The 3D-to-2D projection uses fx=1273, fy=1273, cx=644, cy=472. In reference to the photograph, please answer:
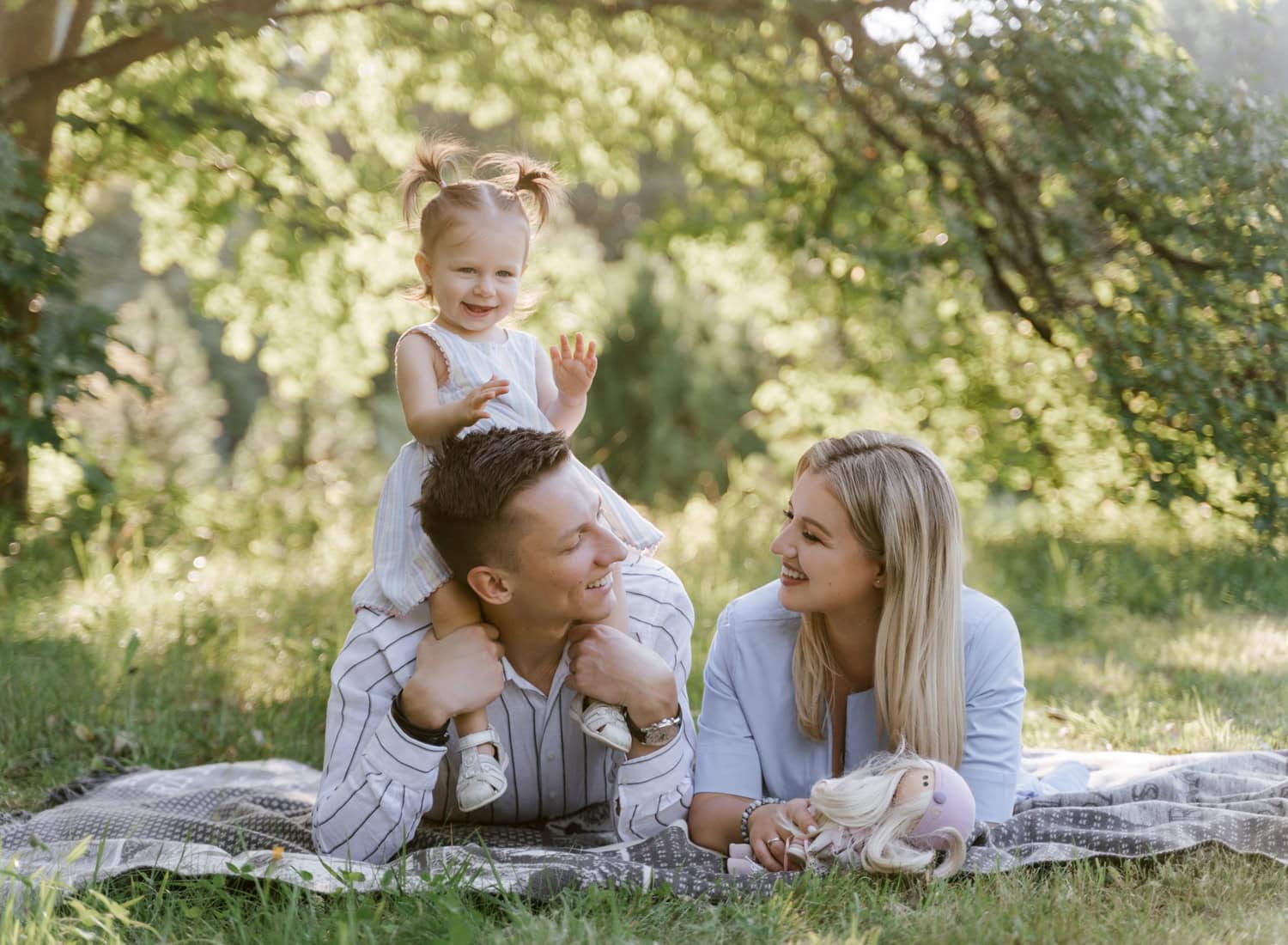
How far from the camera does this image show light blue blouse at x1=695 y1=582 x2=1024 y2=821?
122 inches

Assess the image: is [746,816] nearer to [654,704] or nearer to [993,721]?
[654,704]

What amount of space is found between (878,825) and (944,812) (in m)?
0.15

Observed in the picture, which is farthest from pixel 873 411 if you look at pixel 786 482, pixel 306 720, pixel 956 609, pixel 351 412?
pixel 351 412

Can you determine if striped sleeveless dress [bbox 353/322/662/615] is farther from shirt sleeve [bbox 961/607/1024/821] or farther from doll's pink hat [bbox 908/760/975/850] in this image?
doll's pink hat [bbox 908/760/975/850]

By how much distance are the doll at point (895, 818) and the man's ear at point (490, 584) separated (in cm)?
87

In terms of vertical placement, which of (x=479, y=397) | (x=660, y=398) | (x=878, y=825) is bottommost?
(x=878, y=825)

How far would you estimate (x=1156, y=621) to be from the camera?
19.5 feet

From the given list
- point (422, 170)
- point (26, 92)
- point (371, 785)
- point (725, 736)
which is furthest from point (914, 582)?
point (26, 92)

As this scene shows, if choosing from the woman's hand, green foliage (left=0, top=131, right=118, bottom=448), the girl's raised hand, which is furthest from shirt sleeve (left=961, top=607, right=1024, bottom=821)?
green foliage (left=0, top=131, right=118, bottom=448)

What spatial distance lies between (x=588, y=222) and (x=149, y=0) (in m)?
19.0

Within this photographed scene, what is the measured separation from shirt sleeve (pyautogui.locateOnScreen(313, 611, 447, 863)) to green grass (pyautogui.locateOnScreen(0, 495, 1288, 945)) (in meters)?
0.30

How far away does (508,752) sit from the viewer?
3.29 m

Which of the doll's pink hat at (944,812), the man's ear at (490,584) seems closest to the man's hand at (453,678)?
the man's ear at (490,584)

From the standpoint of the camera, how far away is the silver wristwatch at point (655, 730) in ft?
10.3
